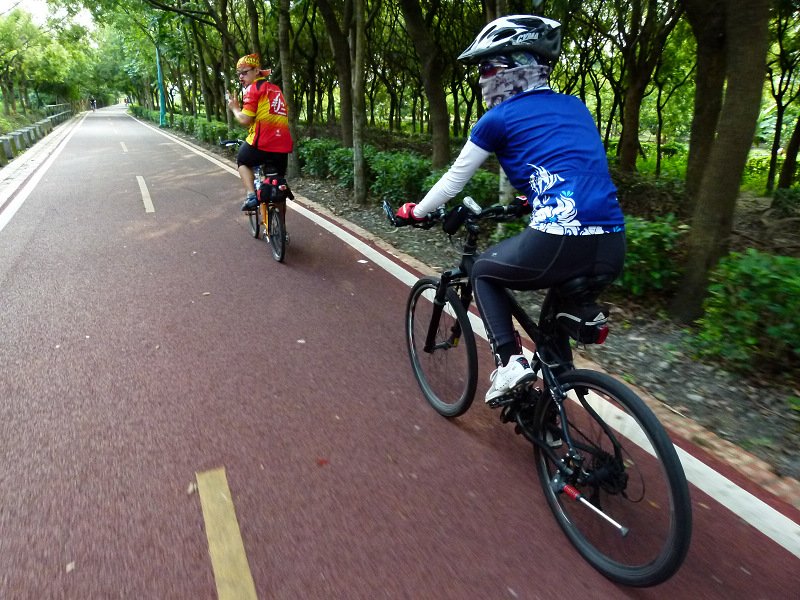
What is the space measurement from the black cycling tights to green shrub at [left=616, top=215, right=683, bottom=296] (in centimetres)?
241

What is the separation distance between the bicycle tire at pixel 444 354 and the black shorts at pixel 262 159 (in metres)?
3.58

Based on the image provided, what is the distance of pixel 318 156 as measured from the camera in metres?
11.7

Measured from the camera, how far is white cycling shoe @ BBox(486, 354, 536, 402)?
2502mm

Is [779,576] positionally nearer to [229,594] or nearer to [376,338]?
[229,594]

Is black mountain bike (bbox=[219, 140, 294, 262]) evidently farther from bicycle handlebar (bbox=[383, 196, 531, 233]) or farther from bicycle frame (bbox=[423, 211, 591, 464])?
bicycle handlebar (bbox=[383, 196, 531, 233])

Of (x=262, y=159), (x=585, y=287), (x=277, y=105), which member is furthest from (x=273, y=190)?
(x=585, y=287)

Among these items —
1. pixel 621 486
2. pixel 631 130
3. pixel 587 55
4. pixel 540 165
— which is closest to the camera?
pixel 621 486

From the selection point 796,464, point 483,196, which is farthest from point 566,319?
point 483,196

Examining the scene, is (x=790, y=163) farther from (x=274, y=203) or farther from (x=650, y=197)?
(x=274, y=203)

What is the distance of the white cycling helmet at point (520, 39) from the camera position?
2375mm

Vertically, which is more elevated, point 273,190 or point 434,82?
point 434,82

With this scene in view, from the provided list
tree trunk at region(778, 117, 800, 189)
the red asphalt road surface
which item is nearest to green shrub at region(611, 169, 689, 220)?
the red asphalt road surface

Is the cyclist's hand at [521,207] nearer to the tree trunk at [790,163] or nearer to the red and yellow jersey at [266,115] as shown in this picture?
the red and yellow jersey at [266,115]

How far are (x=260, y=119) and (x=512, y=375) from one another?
16.3 ft
